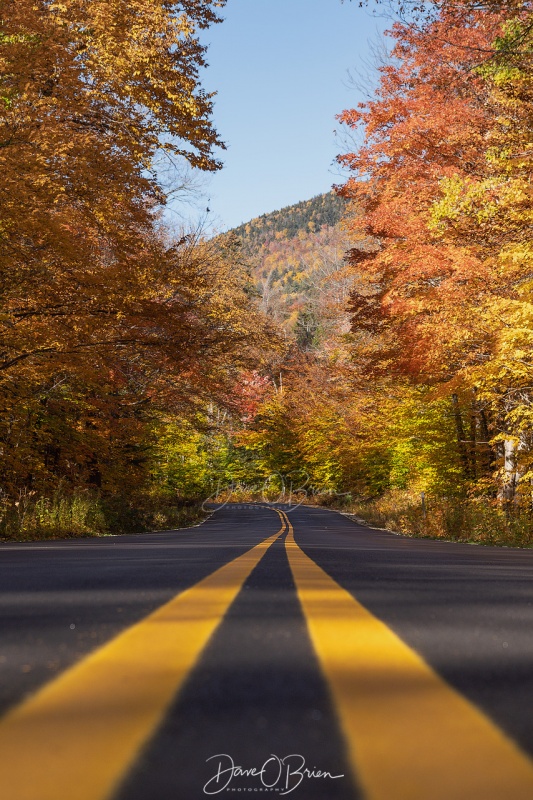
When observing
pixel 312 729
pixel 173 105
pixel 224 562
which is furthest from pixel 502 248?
pixel 312 729

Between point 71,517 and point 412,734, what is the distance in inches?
682

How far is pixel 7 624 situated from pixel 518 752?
2.31m

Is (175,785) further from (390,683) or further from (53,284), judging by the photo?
(53,284)

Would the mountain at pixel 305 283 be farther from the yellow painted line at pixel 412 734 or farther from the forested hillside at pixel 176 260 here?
the yellow painted line at pixel 412 734

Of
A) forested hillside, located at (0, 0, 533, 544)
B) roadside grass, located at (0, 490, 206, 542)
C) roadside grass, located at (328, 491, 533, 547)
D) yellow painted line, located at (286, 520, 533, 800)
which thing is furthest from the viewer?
roadside grass, located at (328, 491, 533, 547)

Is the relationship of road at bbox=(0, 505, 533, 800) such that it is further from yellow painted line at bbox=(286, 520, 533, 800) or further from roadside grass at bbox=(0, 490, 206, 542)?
roadside grass at bbox=(0, 490, 206, 542)

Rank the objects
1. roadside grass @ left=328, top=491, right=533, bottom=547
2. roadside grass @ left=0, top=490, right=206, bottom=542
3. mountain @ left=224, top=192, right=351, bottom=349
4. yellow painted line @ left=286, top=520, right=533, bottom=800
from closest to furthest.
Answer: yellow painted line @ left=286, top=520, right=533, bottom=800
roadside grass @ left=0, top=490, right=206, bottom=542
roadside grass @ left=328, top=491, right=533, bottom=547
mountain @ left=224, top=192, right=351, bottom=349

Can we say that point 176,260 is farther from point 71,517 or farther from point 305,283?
point 305,283

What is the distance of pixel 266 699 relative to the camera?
5.68 feet

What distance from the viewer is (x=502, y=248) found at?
49.7ft

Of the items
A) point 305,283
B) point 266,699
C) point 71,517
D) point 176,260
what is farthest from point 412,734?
point 305,283

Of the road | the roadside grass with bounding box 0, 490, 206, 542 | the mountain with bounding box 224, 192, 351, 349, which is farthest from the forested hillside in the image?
the road

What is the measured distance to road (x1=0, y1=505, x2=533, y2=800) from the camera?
3.98 ft

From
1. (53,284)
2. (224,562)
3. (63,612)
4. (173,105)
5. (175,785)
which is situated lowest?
(224,562)
